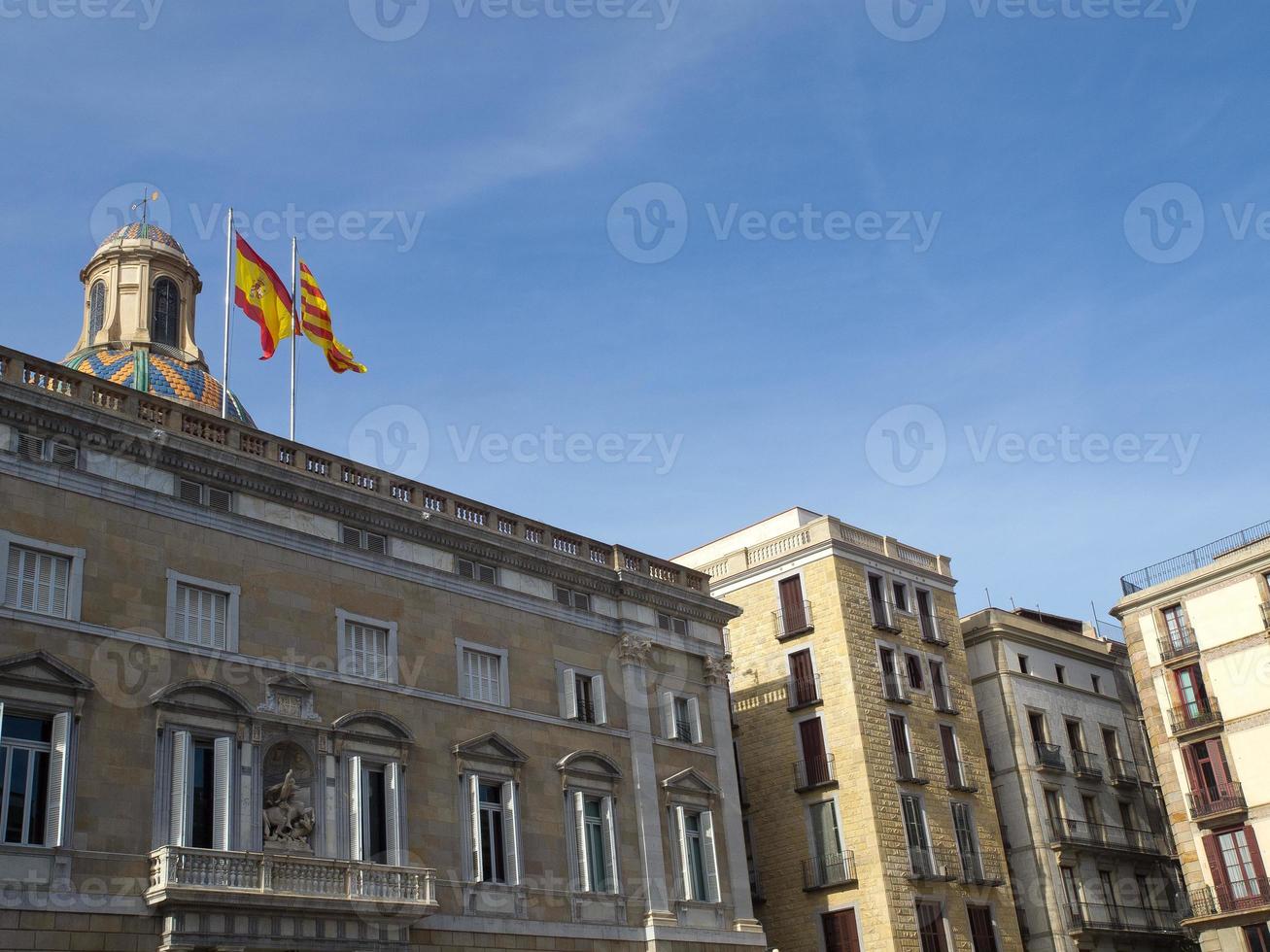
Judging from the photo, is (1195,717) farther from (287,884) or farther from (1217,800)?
(287,884)

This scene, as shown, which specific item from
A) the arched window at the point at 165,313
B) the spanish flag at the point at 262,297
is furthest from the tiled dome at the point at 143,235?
the spanish flag at the point at 262,297

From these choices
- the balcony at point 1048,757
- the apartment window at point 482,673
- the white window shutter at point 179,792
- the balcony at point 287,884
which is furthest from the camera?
the balcony at point 1048,757

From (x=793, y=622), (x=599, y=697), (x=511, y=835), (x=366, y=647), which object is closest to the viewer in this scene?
(x=366, y=647)

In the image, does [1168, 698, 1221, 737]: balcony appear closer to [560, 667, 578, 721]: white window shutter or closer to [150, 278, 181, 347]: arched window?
[560, 667, 578, 721]: white window shutter

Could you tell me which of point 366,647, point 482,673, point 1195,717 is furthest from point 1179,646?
point 366,647

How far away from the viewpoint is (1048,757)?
5684 cm

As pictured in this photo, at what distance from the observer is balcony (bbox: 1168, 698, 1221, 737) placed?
173 feet

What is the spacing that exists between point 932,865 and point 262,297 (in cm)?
2942

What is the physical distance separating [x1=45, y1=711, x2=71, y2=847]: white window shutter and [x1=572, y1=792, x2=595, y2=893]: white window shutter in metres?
13.9

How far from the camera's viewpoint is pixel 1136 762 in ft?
206

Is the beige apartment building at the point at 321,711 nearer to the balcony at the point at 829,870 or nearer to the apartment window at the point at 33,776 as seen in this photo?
the apartment window at the point at 33,776

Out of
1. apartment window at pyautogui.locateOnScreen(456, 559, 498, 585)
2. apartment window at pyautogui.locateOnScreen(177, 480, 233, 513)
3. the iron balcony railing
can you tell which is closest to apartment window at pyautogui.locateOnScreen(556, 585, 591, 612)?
apartment window at pyautogui.locateOnScreen(456, 559, 498, 585)

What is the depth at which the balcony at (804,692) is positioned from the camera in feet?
167

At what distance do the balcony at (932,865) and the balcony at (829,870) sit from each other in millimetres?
2082
